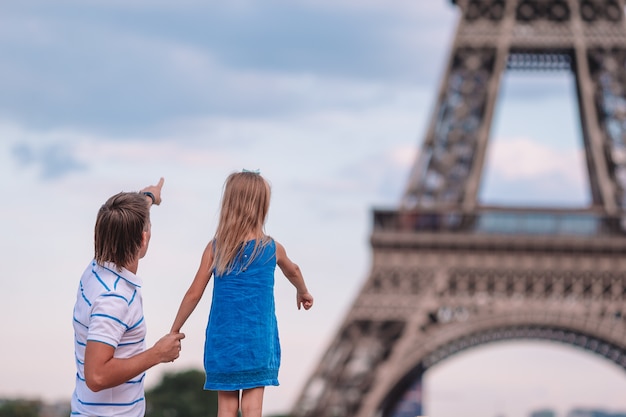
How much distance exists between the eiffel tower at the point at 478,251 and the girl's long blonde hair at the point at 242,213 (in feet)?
91.4

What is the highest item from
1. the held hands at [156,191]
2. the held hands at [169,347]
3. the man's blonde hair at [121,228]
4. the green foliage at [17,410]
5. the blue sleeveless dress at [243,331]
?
the green foliage at [17,410]

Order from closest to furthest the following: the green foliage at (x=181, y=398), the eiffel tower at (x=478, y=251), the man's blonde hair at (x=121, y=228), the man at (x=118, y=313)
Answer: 1. the man at (x=118, y=313)
2. the man's blonde hair at (x=121, y=228)
3. the eiffel tower at (x=478, y=251)
4. the green foliage at (x=181, y=398)

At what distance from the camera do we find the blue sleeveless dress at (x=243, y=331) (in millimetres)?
5562

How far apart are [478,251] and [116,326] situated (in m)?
30.4

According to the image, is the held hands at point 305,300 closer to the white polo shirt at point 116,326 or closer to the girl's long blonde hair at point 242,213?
the girl's long blonde hair at point 242,213

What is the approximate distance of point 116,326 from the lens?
4.84 meters

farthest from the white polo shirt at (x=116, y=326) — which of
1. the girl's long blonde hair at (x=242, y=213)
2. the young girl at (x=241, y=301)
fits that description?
the girl's long blonde hair at (x=242, y=213)

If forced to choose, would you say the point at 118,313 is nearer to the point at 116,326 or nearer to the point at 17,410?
the point at 116,326

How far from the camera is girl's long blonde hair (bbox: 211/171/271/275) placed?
223 inches

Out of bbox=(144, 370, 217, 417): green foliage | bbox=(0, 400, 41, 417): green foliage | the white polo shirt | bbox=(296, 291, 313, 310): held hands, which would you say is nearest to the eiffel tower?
bbox=(144, 370, 217, 417): green foliage

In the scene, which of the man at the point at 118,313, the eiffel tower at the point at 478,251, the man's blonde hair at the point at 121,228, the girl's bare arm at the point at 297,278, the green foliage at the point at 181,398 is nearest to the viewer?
the man at the point at 118,313

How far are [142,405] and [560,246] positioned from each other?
30.7 meters

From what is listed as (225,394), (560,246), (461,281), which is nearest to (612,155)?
(560,246)

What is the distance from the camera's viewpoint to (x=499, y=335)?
121 feet
